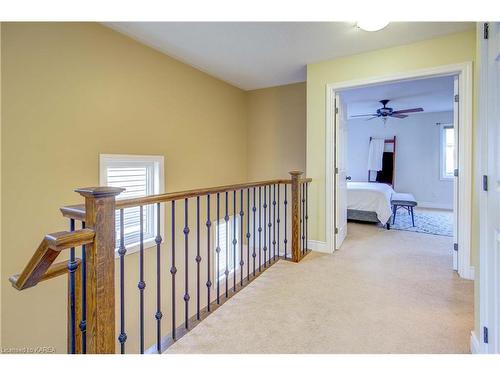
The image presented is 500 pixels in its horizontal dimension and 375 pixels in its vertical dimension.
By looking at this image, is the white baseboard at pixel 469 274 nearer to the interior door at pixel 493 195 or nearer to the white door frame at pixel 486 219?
the white door frame at pixel 486 219

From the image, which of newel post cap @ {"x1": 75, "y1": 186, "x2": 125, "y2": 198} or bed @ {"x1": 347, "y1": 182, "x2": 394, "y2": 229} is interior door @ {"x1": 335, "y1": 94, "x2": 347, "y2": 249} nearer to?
bed @ {"x1": 347, "y1": 182, "x2": 394, "y2": 229}

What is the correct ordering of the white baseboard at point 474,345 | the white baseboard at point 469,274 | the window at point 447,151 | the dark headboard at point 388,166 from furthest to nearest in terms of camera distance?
1. the dark headboard at point 388,166
2. the window at point 447,151
3. the white baseboard at point 469,274
4. the white baseboard at point 474,345

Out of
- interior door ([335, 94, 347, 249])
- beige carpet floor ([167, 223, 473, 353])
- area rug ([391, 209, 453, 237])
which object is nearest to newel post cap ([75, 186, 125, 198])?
beige carpet floor ([167, 223, 473, 353])

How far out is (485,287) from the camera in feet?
4.19

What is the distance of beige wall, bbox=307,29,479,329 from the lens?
2.64 meters

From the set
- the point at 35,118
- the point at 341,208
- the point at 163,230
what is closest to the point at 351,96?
the point at 341,208

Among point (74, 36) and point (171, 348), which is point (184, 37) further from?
point (171, 348)

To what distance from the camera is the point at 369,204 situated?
486 cm

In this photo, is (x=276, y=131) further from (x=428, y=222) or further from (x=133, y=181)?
(x=428, y=222)

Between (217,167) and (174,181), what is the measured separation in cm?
92

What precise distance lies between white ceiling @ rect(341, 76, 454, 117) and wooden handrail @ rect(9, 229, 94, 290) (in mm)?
3776

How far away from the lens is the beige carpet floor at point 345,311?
162 centimetres

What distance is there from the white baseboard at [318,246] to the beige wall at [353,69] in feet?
0.17

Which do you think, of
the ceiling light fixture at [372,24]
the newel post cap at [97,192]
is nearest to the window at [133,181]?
the newel post cap at [97,192]
